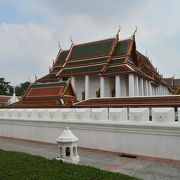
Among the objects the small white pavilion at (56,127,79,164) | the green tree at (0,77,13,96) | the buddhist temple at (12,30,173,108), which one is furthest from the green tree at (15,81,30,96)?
the small white pavilion at (56,127,79,164)

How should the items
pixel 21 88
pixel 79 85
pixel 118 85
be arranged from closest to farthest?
pixel 118 85 → pixel 79 85 → pixel 21 88

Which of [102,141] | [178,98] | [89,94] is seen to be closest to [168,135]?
[102,141]

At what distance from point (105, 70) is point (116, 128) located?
12325 millimetres

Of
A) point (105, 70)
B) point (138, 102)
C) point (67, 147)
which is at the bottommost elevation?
point (67, 147)

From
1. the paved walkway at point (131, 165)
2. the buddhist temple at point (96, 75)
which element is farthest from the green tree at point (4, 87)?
the paved walkway at point (131, 165)

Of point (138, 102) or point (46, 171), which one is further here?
point (138, 102)

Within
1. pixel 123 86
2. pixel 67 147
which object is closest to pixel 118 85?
pixel 123 86

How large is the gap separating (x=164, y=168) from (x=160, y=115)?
68.9 inches

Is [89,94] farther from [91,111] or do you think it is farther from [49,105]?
[91,111]

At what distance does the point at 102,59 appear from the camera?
22.9m

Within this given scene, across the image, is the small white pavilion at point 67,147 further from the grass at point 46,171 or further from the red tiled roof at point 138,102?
the red tiled roof at point 138,102

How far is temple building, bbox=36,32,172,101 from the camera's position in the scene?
2173cm

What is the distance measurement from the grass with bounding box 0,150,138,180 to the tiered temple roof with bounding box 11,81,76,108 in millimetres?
10735

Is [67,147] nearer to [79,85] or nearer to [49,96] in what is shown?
[49,96]
